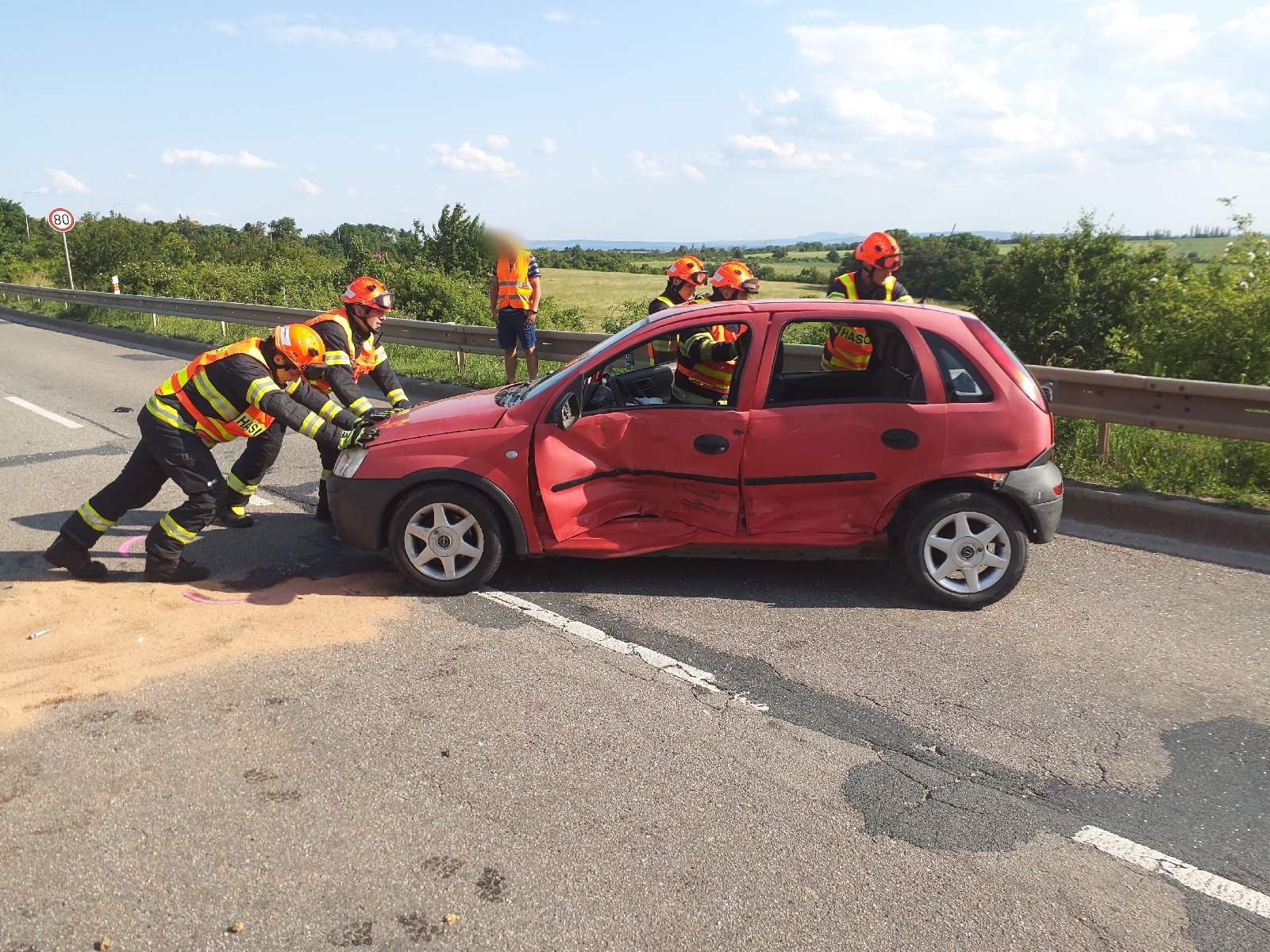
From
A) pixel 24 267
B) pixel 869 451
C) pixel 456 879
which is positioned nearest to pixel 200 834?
pixel 456 879

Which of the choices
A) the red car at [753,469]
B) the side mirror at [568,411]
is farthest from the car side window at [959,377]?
the side mirror at [568,411]

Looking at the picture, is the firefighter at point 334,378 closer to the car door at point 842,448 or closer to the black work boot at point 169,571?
the black work boot at point 169,571

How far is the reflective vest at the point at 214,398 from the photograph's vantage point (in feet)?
18.1

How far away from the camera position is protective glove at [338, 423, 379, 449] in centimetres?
538

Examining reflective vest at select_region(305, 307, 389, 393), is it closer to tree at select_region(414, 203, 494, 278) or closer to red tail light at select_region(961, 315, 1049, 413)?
red tail light at select_region(961, 315, 1049, 413)

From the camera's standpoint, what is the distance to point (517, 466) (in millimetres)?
5172

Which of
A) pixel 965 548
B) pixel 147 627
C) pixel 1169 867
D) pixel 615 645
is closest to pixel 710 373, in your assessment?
pixel 965 548

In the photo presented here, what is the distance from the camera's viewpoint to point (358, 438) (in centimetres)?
539

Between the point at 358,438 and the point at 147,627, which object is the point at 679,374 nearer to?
the point at 358,438

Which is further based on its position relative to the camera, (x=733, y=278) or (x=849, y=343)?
(x=733, y=278)

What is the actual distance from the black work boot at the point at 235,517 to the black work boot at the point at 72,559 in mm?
973

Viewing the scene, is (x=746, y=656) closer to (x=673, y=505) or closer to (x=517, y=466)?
(x=673, y=505)

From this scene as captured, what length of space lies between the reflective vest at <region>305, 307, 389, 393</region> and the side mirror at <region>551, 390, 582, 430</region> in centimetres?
193

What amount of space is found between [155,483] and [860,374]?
13.9ft
